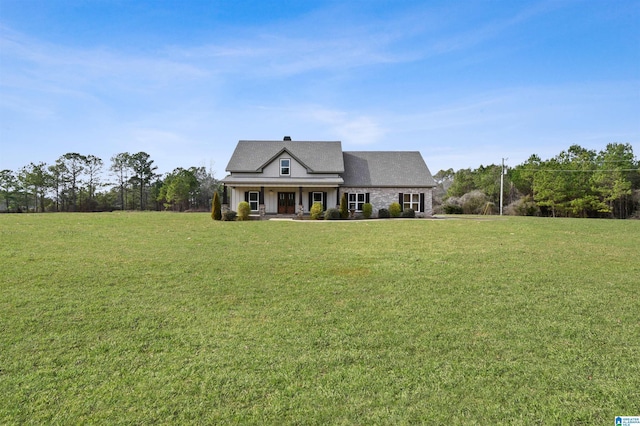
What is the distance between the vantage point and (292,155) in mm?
27641

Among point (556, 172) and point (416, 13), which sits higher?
point (416, 13)

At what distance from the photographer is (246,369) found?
144 inches

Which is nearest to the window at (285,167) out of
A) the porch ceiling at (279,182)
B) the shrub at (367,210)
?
the porch ceiling at (279,182)

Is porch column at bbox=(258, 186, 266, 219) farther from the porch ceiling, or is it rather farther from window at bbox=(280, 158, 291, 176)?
window at bbox=(280, 158, 291, 176)

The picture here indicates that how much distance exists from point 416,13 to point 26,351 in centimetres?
1571

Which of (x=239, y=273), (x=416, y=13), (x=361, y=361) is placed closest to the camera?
(x=361, y=361)

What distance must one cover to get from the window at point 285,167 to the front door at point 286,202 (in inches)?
68.8

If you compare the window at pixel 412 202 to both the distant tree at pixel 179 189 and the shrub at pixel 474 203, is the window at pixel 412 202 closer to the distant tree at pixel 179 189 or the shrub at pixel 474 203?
the shrub at pixel 474 203

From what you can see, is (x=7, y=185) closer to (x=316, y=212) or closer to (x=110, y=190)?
(x=110, y=190)

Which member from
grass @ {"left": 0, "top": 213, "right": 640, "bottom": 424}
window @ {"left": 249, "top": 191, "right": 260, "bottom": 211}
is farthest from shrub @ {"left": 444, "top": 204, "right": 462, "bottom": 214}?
grass @ {"left": 0, "top": 213, "right": 640, "bottom": 424}

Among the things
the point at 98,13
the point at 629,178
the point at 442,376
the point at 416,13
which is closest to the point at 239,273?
the point at 442,376

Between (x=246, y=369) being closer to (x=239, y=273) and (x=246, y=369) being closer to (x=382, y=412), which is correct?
(x=382, y=412)

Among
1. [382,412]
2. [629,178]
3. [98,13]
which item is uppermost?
[98,13]

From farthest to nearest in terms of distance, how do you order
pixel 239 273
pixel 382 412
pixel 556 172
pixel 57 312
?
pixel 556 172, pixel 239 273, pixel 57 312, pixel 382 412
